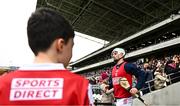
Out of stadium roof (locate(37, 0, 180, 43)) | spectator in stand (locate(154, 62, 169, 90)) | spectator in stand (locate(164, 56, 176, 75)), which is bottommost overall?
spectator in stand (locate(154, 62, 169, 90))

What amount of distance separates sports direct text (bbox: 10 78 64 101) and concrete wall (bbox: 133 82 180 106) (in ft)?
34.8

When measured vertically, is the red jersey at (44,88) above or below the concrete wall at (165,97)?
below

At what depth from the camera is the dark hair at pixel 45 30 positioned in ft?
6.06

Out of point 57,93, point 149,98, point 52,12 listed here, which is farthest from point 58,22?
point 149,98

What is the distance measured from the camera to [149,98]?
13297mm

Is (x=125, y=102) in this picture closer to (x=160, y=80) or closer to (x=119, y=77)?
(x=119, y=77)

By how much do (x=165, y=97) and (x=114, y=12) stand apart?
84.9 feet

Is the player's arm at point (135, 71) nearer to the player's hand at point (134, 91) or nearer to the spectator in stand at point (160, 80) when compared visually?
the player's hand at point (134, 91)

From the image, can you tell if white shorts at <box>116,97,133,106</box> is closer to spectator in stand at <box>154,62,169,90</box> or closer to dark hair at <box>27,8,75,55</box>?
spectator in stand at <box>154,62,169,90</box>

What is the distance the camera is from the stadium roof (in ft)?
114

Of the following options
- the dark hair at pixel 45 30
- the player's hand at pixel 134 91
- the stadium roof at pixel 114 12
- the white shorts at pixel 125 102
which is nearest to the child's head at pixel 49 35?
the dark hair at pixel 45 30

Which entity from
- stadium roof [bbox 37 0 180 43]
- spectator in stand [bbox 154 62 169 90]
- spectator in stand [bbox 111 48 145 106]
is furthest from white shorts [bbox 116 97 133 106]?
stadium roof [bbox 37 0 180 43]

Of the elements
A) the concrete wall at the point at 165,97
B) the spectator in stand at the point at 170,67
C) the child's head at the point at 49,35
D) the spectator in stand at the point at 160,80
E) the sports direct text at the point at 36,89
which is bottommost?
the sports direct text at the point at 36,89

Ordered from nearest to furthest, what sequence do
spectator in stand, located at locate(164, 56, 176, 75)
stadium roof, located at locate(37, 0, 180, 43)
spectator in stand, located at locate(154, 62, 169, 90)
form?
spectator in stand, located at locate(164, 56, 176, 75)
spectator in stand, located at locate(154, 62, 169, 90)
stadium roof, located at locate(37, 0, 180, 43)
